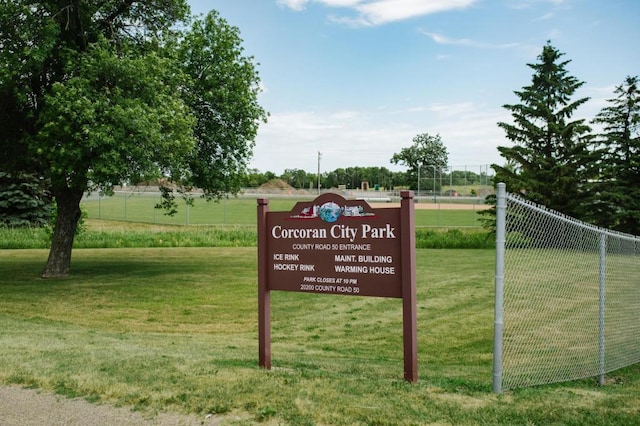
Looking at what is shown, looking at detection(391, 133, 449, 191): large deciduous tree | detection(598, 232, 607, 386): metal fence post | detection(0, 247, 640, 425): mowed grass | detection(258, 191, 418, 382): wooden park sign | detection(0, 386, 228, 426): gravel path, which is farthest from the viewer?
detection(391, 133, 449, 191): large deciduous tree

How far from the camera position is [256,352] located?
9430mm

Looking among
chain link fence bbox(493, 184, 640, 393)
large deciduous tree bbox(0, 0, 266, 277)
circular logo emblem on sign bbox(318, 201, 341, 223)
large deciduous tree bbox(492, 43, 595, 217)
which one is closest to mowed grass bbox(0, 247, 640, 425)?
chain link fence bbox(493, 184, 640, 393)

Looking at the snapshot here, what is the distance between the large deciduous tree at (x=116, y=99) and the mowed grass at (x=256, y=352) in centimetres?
329

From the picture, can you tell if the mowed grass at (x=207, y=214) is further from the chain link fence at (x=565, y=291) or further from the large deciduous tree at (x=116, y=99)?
the chain link fence at (x=565, y=291)

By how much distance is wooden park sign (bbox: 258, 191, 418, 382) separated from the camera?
680 centimetres

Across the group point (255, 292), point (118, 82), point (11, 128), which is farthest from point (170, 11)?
point (255, 292)

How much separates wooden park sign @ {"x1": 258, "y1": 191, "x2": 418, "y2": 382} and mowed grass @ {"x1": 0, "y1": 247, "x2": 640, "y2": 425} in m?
0.93

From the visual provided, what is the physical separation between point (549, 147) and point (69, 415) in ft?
117

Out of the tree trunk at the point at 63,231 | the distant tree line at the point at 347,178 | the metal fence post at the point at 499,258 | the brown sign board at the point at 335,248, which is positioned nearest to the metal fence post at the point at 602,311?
the metal fence post at the point at 499,258

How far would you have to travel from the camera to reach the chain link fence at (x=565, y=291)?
22.9 ft

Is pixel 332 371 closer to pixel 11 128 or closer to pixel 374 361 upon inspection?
pixel 374 361

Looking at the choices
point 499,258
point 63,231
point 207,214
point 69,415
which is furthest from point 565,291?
point 207,214

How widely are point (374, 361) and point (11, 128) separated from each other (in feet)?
48.5

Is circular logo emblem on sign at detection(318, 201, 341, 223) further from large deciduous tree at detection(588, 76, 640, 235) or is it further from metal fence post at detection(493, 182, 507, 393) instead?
large deciduous tree at detection(588, 76, 640, 235)
